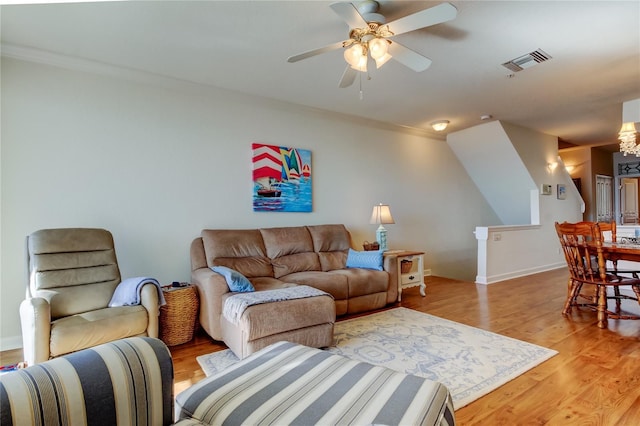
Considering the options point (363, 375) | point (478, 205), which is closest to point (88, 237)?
point (363, 375)

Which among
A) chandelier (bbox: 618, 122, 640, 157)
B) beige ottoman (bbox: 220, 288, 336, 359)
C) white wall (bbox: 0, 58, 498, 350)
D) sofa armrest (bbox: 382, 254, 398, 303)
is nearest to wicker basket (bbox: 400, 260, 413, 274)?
sofa armrest (bbox: 382, 254, 398, 303)

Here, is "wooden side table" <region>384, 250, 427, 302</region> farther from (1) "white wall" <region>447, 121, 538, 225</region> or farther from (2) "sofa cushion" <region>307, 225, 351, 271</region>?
(1) "white wall" <region>447, 121, 538, 225</region>

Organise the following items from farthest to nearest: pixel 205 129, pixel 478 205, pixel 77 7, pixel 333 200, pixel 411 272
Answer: pixel 478 205
pixel 333 200
pixel 411 272
pixel 205 129
pixel 77 7

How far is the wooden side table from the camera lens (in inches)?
161

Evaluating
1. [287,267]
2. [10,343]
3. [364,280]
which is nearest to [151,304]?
[10,343]

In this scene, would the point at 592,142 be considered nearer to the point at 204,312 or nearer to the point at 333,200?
the point at 333,200

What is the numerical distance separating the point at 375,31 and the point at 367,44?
11 centimetres

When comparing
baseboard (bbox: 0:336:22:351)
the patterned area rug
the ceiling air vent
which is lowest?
the patterned area rug

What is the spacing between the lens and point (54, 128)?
289cm

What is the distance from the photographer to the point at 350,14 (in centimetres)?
203

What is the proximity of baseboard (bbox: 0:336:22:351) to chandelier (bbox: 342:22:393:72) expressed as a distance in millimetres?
3553

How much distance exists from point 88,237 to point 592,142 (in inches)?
359

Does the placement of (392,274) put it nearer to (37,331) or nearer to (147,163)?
(147,163)

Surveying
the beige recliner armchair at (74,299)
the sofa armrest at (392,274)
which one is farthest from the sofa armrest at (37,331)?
the sofa armrest at (392,274)
